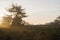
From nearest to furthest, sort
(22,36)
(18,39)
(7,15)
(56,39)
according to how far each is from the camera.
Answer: (18,39) → (22,36) → (56,39) → (7,15)

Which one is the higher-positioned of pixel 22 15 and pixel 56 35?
pixel 22 15

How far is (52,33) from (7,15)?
32.8m

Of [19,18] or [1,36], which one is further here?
[19,18]

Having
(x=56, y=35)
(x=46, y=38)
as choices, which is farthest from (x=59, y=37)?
(x=46, y=38)

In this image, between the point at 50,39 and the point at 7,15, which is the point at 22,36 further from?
the point at 7,15

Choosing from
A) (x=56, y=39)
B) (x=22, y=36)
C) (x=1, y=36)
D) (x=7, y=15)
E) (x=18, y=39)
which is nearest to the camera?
(x=1, y=36)

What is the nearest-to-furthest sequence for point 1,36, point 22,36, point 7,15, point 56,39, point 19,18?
point 1,36 → point 22,36 → point 56,39 → point 19,18 → point 7,15

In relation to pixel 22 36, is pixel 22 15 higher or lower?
higher

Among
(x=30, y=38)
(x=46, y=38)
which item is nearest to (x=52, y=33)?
(x=46, y=38)

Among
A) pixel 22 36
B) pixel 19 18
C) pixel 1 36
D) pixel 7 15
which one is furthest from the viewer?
pixel 7 15

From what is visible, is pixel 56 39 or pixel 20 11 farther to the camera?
pixel 20 11

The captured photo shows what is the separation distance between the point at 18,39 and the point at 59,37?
652 centimetres

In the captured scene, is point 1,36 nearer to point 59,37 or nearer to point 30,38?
point 30,38

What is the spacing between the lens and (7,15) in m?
57.0
